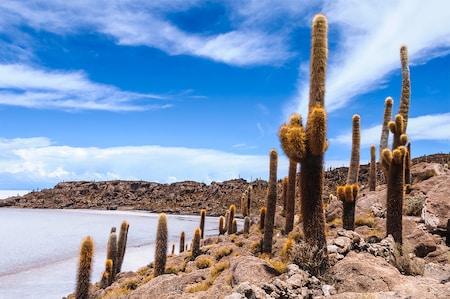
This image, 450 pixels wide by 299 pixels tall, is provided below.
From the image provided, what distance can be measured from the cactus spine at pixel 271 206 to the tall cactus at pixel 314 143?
7096 millimetres

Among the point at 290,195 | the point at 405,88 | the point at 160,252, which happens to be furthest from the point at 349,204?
the point at 405,88

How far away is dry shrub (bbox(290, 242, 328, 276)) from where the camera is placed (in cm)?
1034

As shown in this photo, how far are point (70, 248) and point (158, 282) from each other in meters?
29.6


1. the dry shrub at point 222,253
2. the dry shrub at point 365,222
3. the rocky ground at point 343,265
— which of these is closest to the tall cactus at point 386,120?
the rocky ground at point 343,265

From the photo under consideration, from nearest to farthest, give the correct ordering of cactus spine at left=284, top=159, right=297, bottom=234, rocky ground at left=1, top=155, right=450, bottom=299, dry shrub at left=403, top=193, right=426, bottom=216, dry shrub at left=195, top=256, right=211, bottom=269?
rocky ground at left=1, top=155, right=450, bottom=299, dry shrub at left=195, top=256, right=211, bottom=269, dry shrub at left=403, top=193, right=426, bottom=216, cactus spine at left=284, top=159, right=297, bottom=234

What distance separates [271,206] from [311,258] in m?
7.90

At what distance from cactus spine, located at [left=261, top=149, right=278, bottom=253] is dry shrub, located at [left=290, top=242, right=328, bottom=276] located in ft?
23.5

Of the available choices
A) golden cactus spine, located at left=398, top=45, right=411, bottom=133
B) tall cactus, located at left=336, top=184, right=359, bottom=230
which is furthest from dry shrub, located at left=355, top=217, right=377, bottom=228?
golden cactus spine, located at left=398, top=45, right=411, bottom=133

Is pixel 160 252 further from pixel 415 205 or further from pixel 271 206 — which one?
pixel 415 205

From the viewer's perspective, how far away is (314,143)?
10.5 metres

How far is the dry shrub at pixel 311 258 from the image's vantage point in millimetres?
10344

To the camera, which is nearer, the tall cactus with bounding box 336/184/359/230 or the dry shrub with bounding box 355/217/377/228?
the tall cactus with bounding box 336/184/359/230

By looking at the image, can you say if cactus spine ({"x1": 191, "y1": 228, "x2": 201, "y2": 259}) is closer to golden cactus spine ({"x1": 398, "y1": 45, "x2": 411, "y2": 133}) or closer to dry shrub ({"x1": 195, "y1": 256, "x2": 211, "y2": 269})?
dry shrub ({"x1": 195, "y1": 256, "x2": 211, "y2": 269})

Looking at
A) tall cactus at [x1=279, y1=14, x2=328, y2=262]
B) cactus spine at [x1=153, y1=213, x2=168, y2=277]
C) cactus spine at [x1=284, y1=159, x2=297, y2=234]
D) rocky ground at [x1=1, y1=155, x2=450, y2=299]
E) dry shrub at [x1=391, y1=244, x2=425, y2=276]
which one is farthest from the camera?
cactus spine at [x1=284, y1=159, x2=297, y2=234]
